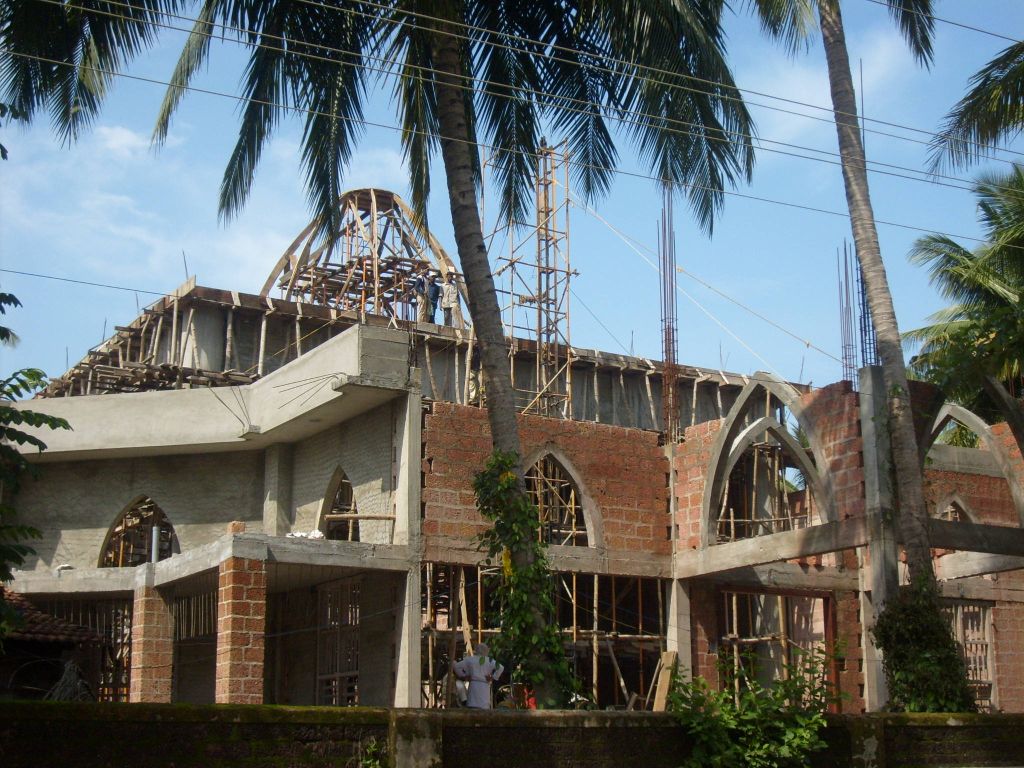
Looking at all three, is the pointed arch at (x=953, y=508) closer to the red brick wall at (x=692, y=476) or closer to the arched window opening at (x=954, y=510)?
the arched window opening at (x=954, y=510)

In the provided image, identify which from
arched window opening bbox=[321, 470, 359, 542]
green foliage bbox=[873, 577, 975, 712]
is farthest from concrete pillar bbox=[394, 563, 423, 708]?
green foliage bbox=[873, 577, 975, 712]

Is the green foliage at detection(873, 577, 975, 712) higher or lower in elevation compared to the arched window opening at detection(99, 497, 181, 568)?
lower

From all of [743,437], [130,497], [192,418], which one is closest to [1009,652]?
[743,437]

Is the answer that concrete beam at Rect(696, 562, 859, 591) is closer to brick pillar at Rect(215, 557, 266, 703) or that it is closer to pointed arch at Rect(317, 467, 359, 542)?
pointed arch at Rect(317, 467, 359, 542)

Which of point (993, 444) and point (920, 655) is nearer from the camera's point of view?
point (920, 655)

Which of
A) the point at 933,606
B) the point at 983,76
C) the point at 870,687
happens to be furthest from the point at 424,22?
the point at 870,687

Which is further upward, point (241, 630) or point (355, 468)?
point (355, 468)

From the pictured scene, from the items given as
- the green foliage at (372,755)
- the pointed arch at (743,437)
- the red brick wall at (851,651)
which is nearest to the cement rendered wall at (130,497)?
the pointed arch at (743,437)

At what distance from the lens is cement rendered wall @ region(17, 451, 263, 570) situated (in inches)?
859

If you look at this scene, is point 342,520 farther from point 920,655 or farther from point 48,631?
point 920,655

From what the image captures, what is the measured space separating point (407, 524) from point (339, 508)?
11.8 ft

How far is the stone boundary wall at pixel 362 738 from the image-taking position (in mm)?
8156

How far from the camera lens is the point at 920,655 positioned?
15453mm

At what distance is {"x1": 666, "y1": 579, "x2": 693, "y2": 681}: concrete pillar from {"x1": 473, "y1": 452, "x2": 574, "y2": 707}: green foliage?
19.6 ft
